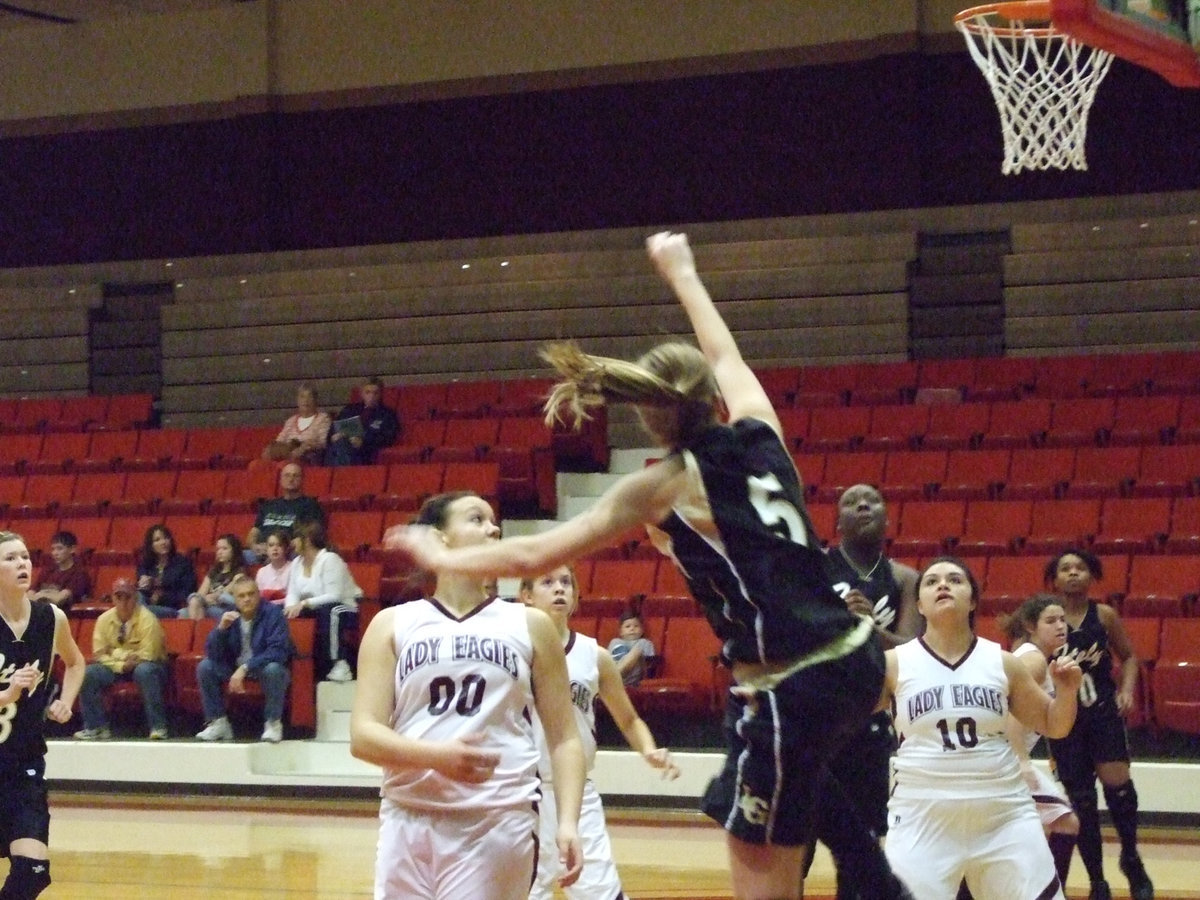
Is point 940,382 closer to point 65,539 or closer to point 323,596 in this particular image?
point 323,596

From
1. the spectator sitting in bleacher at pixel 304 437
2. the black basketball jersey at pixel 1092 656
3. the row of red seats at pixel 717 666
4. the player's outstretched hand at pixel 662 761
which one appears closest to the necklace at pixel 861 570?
the player's outstretched hand at pixel 662 761

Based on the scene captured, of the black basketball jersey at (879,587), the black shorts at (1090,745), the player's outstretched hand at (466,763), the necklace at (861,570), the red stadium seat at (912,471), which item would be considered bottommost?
the black shorts at (1090,745)

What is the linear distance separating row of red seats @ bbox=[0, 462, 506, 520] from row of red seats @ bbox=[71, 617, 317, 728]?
1543mm

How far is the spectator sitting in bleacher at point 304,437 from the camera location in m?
14.0

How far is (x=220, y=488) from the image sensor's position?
13.8 m

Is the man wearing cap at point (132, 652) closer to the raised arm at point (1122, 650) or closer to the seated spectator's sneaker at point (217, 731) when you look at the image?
the seated spectator's sneaker at point (217, 731)

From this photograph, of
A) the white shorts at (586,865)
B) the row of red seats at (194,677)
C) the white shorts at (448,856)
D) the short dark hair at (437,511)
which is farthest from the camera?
the row of red seats at (194,677)

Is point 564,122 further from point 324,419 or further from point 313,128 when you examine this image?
point 324,419

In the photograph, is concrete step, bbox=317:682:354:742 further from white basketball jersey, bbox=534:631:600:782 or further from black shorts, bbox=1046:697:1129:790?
white basketball jersey, bbox=534:631:600:782

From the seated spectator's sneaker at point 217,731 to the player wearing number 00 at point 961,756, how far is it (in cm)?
678

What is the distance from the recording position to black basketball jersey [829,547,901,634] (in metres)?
6.00

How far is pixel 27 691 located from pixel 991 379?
9.15 metres

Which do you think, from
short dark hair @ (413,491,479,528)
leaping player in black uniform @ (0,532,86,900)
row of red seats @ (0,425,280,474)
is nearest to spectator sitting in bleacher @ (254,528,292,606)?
row of red seats @ (0,425,280,474)

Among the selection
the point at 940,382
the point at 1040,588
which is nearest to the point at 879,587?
the point at 1040,588
